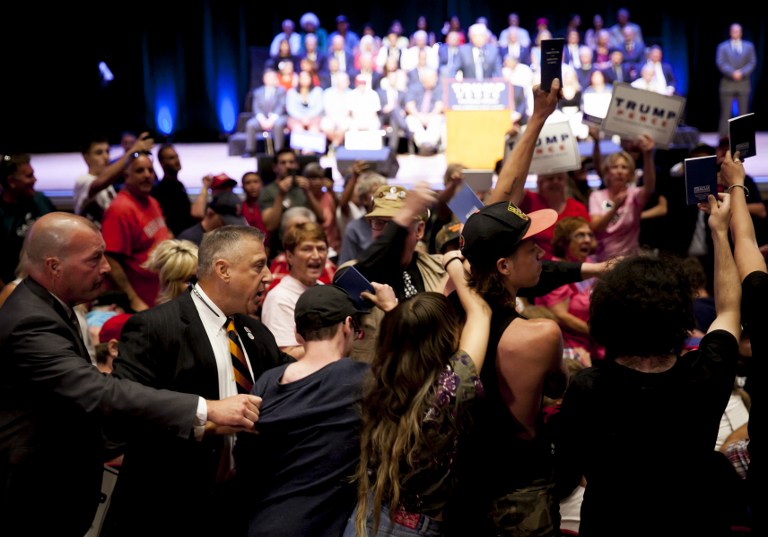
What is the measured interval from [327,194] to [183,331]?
3994 mm

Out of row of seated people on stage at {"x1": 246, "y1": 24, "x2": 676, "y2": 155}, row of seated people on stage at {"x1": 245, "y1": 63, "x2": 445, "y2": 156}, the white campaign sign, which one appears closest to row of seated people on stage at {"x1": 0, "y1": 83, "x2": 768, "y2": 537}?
the white campaign sign

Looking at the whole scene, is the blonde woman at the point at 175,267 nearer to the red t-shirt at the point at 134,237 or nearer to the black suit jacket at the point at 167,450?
the black suit jacket at the point at 167,450

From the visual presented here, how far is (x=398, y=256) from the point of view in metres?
3.02

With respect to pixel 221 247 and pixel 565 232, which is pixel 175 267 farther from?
pixel 565 232

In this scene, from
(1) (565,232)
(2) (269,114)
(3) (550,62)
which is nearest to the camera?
(3) (550,62)

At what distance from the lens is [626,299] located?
6.56ft

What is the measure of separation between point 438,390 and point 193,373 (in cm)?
78

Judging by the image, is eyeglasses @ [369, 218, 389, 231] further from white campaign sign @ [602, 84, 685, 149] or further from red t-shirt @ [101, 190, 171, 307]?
white campaign sign @ [602, 84, 685, 149]

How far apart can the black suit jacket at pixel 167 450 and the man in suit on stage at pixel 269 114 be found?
1132 centimetres

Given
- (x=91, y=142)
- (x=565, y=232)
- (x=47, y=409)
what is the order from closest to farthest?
(x=47, y=409)
(x=565, y=232)
(x=91, y=142)

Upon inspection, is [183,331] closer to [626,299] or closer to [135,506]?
[135,506]

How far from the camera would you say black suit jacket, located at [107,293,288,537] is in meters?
2.43

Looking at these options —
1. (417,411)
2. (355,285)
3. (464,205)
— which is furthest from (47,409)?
(464,205)

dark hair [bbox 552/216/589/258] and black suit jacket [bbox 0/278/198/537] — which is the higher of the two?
dark hair [bbox 552/216/589/258]
